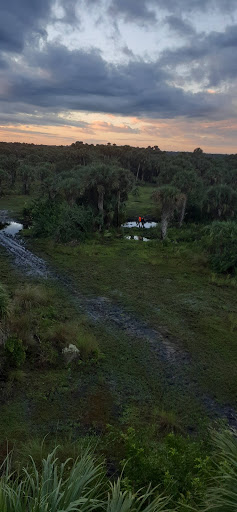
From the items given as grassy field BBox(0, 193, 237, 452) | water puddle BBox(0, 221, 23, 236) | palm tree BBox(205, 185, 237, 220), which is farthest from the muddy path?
palm tree BBox(205, 185, 237, 220)

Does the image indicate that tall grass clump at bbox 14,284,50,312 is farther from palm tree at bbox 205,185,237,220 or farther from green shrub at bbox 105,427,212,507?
palm tree at bbox 205,185,237,220

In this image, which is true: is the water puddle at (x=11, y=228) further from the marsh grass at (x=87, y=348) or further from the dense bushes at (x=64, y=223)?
the marsh grass at (x=87, y=348)

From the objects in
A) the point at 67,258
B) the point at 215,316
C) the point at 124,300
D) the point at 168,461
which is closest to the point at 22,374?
Answer: the point at 168,461

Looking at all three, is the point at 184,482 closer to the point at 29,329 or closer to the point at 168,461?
the point at 168,461

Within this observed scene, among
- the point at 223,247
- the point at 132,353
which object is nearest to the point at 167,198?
the point at 223,247

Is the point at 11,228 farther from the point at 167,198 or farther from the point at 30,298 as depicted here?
the point at 30,298
